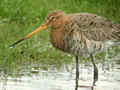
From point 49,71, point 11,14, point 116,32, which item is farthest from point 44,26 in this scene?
point 11,14

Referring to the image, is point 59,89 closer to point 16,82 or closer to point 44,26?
point 16,82

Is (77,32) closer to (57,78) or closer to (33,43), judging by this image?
(57,78)

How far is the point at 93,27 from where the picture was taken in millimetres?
10562

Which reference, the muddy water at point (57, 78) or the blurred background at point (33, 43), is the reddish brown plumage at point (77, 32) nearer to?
the muddy water at point (57, 78)

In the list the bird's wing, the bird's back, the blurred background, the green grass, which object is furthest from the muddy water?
the bird's wing

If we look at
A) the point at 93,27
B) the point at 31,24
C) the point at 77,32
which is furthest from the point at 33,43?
the point at 77,32

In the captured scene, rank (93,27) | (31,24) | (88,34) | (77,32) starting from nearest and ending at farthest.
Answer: (77,32)
(88,34)
(93,27)
(31,24)

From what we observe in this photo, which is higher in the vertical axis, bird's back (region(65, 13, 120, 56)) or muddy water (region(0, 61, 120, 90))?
bird's back (region(65, 13, 120, 56))

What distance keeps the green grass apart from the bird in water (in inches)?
45.2

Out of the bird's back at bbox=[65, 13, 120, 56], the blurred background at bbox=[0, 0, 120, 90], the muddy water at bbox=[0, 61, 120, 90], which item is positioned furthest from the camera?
the blurred background at bbox=[0, 0, 120, 90]

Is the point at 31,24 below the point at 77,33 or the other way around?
the other way around

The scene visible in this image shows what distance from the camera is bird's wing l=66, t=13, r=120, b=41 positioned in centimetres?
1020

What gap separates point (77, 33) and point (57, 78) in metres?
1.06

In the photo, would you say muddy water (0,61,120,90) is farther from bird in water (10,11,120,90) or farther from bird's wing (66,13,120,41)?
bird's wing (66,13,120,41)
